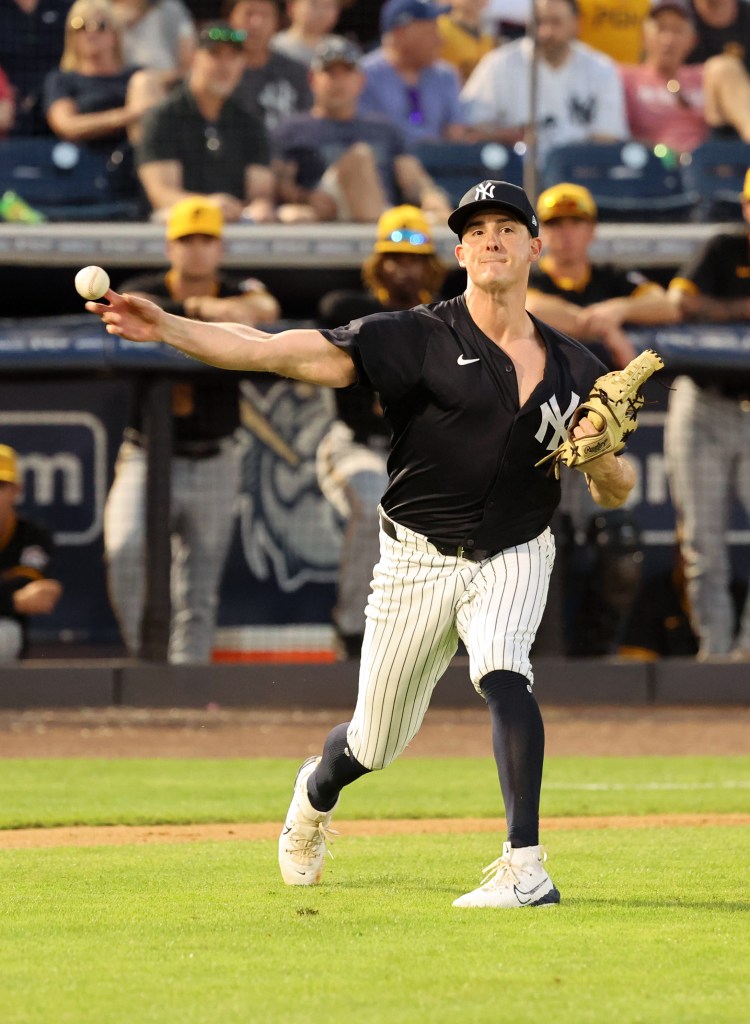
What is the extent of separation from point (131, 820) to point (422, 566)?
2520 mm

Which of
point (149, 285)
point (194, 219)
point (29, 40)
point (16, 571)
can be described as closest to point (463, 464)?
point (194, 219)

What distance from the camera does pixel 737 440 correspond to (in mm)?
10164

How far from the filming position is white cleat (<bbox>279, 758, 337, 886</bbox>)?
470 centimetres

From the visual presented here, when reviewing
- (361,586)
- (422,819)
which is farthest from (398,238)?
(422,819)

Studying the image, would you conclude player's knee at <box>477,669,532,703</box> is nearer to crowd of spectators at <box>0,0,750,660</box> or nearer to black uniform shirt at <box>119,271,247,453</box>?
crowd of spectators at <box>0,0,750,660</box>

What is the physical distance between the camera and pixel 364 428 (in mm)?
10039

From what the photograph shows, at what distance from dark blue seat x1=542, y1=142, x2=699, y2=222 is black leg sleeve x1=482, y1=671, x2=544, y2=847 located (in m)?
7.25

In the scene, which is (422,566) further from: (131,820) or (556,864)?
(131,820)

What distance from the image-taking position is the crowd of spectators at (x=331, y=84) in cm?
1082

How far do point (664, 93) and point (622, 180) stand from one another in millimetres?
1196

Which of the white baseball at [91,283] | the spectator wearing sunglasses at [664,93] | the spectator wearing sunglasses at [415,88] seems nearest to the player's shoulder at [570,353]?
the white baseball at [91,283]

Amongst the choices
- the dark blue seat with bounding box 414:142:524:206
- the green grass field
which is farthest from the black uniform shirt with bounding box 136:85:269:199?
the green grass field

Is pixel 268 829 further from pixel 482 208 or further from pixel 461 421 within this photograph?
pixel 482 208

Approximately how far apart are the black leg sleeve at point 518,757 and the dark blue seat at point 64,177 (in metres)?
7.29
